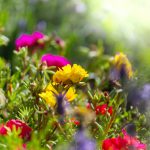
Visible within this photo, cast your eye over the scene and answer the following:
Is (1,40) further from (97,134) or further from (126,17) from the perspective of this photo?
(126,17)

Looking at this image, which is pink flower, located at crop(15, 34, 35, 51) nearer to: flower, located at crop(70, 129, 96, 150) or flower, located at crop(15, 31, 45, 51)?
flower, located at crop(15, 31, 45, 51)

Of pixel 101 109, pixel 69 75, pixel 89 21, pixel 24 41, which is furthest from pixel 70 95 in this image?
pixel 89 21

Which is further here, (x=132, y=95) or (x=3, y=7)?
(x=3, y=7)

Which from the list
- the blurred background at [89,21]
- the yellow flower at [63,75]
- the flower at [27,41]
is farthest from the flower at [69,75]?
the blurred background at [89,21]

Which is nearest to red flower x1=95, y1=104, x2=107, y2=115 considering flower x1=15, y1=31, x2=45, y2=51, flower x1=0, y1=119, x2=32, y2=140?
flower x1=0, y1=119, x2=32, y2=140

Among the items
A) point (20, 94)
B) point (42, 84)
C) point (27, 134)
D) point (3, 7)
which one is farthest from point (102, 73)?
point (3, 7)

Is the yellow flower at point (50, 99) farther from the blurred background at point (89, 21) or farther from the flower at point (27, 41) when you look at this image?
the blurred background at point (89, 21)

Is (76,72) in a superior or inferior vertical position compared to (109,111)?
superior

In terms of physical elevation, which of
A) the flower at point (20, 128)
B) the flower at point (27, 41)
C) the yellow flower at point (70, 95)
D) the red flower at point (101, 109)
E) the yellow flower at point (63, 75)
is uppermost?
the yellow flower at point (63, 75)

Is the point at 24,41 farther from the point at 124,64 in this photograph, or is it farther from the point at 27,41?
the point at 124,64
